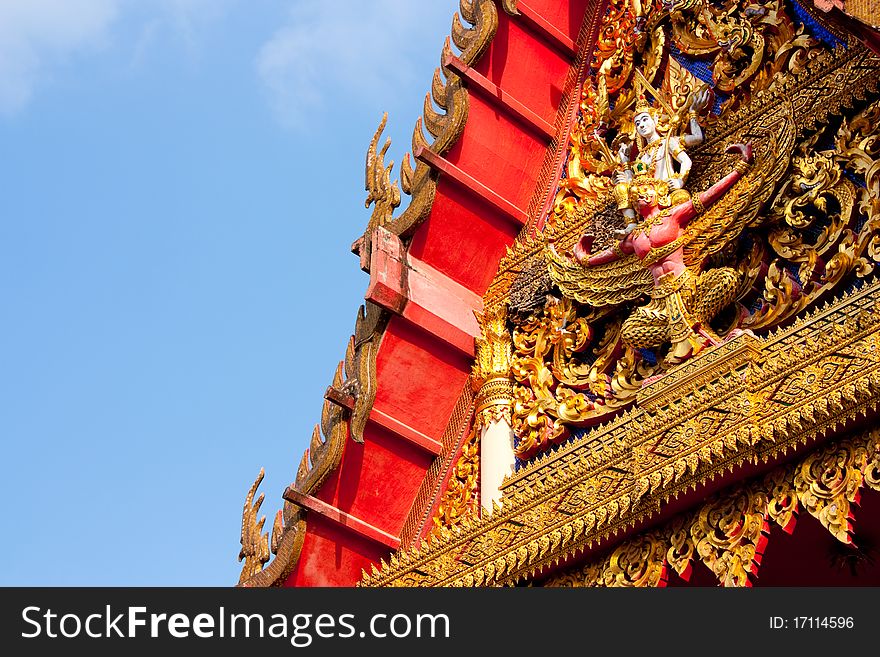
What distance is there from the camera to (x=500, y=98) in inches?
402

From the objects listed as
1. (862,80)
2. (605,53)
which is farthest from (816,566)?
(605,53)

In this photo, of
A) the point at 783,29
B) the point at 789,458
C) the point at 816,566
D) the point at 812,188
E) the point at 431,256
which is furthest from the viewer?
the point at 431,256

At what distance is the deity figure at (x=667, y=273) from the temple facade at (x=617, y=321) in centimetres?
1

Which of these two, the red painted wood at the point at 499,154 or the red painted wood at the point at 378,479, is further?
the red painted wood at the point at 499,154

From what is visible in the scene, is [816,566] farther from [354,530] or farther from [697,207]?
[354,530]

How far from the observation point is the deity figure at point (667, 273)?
8.31 meters

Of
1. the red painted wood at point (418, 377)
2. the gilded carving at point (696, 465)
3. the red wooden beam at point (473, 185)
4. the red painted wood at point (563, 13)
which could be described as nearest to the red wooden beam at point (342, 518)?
the red painted wood at point (418, 377)

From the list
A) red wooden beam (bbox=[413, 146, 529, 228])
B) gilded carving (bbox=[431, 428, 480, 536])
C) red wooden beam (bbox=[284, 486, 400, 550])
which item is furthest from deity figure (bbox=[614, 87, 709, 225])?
red wooden beam (bbox=[284, 486, 400, 550])

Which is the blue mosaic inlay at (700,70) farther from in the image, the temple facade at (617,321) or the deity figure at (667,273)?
the deity figure at (667,273)

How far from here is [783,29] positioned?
29.3 feet

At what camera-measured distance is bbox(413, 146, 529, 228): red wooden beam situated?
9977 mm

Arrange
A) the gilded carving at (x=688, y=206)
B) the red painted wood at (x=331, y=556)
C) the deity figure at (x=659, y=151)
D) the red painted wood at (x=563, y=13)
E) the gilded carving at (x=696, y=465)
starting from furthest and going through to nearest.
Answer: the red painted wood at (x=563, y=13)
the red painted wood at (x=331, y=556)
the deity figure at (x=659, y=151)
the gilded carving at (x=688, y=206)
the gilded carving at (x=696, y=465)

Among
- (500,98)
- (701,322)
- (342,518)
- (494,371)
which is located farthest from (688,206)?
(342,518)
